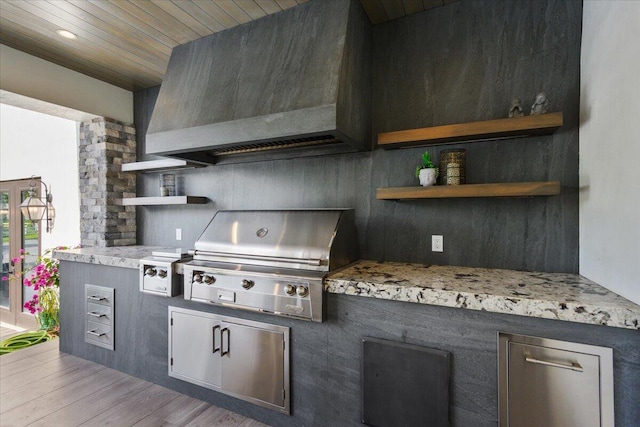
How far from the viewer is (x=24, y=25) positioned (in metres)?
2.24

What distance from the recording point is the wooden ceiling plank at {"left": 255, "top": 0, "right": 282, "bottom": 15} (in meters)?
1.99

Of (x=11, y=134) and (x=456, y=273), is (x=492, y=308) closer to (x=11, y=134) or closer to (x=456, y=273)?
(x=456, y=273)

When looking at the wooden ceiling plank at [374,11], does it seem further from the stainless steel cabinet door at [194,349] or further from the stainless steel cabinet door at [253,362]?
the stainless steel cabinet door at [194,349]

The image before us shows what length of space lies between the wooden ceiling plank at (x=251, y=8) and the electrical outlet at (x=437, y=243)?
1.90 m

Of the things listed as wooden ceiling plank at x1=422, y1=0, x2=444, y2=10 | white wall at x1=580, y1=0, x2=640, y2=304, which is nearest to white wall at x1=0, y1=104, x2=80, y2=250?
wooden ceiling plank at x1=422, y1=0, x2=444, y2=10

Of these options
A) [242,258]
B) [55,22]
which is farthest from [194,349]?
Answer: [55,22]

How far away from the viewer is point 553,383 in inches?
49.8

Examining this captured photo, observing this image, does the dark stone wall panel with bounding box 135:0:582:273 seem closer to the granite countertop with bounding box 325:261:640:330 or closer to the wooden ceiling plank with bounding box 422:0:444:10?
the wooden ceiling plank with bounding box 422:0:444:10

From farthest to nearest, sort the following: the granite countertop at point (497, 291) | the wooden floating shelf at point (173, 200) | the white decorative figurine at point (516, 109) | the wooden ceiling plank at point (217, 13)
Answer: the wooden floating shelf at point (173, 200) → the wooden ceiling plank at point (217, 13) → the white decorative figurine at point (516, 109) → the granite countertop at point (497, 291)

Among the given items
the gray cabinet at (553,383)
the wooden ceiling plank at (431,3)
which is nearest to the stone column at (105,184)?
the wooden ceiling plank at (431,3)

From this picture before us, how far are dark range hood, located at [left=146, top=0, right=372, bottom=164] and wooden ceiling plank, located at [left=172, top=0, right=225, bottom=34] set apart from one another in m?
0.06

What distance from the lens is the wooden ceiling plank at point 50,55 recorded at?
2389mm

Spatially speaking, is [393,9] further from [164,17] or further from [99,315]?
[99,315]

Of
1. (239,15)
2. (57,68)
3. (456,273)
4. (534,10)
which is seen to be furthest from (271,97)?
(57,68)
